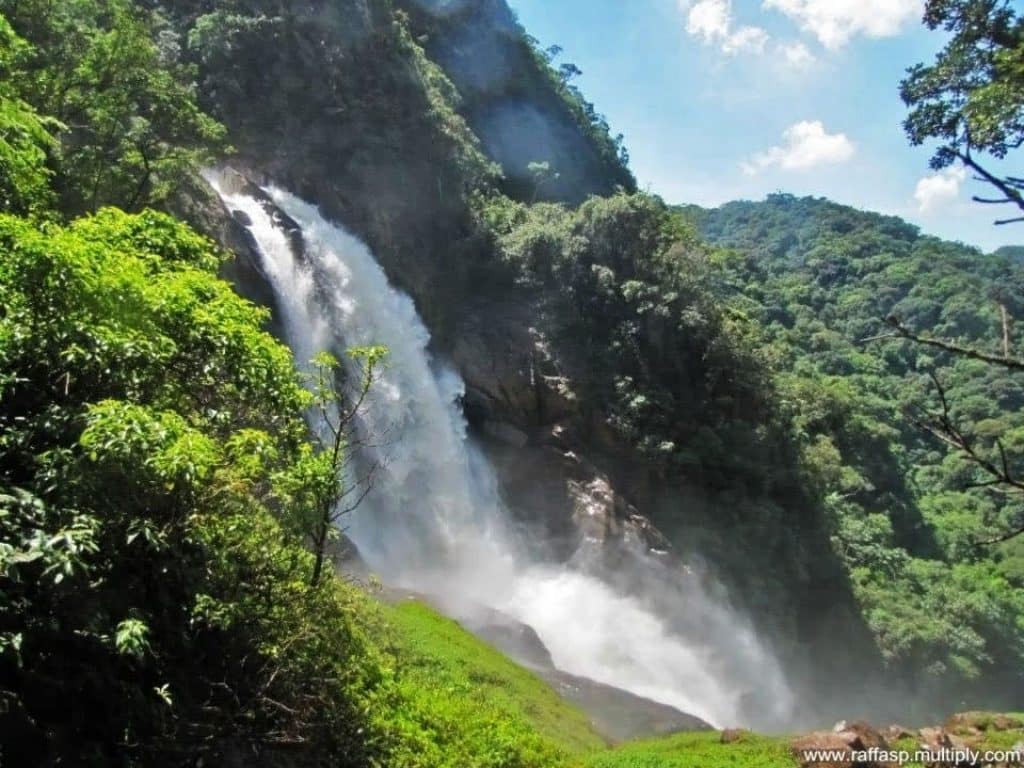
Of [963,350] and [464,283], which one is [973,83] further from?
[464,283]

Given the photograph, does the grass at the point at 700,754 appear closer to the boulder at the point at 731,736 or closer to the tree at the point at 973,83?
the boulder at the point at 731,736

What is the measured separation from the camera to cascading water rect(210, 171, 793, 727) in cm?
2130

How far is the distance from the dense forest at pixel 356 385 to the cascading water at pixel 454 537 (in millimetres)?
2067

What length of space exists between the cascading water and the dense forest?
2.07 metres

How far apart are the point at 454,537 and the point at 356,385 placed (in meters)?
5.96

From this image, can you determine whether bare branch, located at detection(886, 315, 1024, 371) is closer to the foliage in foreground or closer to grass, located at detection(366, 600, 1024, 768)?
the foliage in foreground

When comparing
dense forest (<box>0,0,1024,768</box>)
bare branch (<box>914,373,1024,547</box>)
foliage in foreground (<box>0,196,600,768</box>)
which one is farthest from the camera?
dense forest (<box>0,0,1024,768</box>)

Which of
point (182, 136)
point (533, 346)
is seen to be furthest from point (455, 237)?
point (182, 136)

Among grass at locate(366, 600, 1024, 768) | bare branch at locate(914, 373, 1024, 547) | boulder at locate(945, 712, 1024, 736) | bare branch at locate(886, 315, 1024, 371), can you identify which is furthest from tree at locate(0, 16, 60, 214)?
boulder at locate(945, 712, 1024, 736)

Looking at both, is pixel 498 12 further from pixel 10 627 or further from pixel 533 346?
pixel 10 627

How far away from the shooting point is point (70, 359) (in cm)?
468

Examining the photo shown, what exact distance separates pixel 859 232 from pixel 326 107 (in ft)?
291

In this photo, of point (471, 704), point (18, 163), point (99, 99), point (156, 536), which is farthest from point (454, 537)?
point (156, 536)

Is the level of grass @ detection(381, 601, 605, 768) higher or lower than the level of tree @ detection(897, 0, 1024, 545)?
lower
